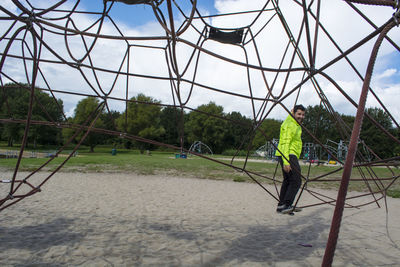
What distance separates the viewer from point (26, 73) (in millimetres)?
2977

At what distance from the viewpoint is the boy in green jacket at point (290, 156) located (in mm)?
4016

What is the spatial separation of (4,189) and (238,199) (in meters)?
5.16

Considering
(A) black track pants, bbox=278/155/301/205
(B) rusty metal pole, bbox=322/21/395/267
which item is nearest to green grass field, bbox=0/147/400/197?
(A) black track pants, bbox=278/155/301/205

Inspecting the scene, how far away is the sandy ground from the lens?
2654mm

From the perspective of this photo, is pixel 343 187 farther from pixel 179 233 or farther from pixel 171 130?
pixel 171 130

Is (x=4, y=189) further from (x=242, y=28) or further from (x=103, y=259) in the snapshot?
(x=242, y=28)

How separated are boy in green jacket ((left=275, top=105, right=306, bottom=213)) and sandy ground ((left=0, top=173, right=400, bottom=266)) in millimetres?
400

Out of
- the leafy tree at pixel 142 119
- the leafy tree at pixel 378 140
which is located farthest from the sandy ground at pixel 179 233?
the leafy tree at pixel 378 140

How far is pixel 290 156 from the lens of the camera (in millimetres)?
4164

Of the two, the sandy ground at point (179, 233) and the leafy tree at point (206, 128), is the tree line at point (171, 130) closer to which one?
the leafy tree at point (206, 128)

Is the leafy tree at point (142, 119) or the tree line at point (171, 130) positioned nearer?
the leafy tree at point (142, 119)

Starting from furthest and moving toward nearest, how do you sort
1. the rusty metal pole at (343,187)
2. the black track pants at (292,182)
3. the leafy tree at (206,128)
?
the leafy tree at (206,128) < the black track pants at (292,182) < the rusty metal pole at (343,187)

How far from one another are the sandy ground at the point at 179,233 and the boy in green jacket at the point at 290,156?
15.8 inches

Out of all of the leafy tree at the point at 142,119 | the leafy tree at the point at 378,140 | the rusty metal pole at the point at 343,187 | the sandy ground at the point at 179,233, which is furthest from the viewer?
the leafy tree at the point at 378,140
